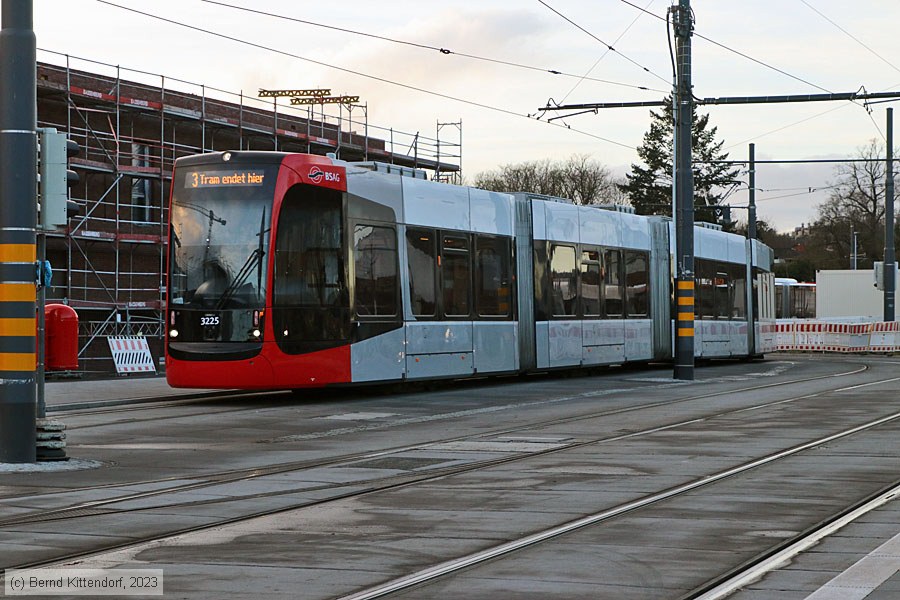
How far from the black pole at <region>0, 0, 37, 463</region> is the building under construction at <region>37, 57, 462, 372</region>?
2520 cm

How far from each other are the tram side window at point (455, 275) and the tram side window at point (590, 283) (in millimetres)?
5160

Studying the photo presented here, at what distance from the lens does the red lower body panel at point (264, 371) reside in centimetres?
2050

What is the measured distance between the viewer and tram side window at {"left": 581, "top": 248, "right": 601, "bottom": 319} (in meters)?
29.5

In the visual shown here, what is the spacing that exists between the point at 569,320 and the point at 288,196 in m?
9.72

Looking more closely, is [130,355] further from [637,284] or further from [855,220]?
[855,220]

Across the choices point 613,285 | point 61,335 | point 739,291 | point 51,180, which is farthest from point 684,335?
point 51,180

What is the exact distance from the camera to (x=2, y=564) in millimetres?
7734

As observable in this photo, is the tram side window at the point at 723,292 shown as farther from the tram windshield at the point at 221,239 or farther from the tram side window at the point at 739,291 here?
the tram windshield at the point at 221,239

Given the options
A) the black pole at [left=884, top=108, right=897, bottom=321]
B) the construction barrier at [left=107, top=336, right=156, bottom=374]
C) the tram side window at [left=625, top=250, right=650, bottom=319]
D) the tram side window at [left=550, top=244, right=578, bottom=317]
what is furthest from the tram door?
the construction barrier at [left=107, top=336, right=156, bottom=374]

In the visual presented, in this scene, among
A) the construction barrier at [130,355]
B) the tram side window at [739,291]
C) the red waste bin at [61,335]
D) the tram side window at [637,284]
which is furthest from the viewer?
the tram side window at [739,291]

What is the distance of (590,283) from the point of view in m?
29.9

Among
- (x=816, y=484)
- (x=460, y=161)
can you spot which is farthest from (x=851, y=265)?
(x=816, y=484)

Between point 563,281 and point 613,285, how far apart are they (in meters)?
2.62

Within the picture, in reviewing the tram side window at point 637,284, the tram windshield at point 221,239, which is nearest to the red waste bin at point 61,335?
the tram windshield at point 221,239
